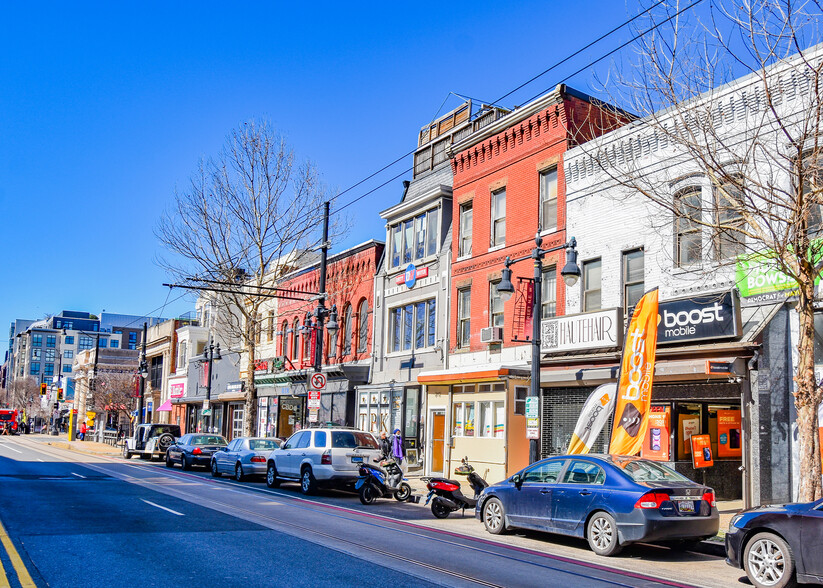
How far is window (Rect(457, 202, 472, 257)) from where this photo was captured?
26.1 m

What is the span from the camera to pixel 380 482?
17.8 metres

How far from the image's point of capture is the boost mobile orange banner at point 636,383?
15.7 m

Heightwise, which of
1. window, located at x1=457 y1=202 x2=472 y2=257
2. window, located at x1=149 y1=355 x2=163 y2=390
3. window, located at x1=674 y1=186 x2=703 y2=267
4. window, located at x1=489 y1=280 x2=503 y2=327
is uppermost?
window, located at x1=457 y1=202 x2=472 y2=257

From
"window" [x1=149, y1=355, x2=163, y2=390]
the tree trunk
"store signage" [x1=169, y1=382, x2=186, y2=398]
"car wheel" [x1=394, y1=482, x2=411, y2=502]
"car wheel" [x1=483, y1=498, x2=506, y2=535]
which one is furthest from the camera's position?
"window" [x1=149, y1=355, x2=163, y2=390]

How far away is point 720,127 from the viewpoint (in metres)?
17.0

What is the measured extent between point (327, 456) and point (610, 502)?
32.2 ft

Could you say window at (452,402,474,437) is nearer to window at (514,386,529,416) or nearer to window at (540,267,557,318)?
window at (514,386,529,416)

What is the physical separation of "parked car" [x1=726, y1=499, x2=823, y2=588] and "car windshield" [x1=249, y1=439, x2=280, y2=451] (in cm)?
1797

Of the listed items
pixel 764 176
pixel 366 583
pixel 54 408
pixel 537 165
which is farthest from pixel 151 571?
pixel 54 408

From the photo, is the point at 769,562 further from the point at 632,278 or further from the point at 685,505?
the point at 632,278

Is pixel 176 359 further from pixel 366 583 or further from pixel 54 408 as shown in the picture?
pixel 54 408

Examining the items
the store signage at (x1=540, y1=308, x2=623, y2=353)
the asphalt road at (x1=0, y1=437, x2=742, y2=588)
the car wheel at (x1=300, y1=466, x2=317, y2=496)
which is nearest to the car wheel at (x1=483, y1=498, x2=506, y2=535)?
the asphalt road at (x1=0, y1=437, x2=742, y2=588)

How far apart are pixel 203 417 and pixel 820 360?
133 feet

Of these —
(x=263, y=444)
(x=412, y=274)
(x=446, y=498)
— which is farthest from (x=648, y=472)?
(x=412, y=274)
